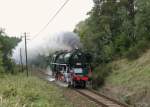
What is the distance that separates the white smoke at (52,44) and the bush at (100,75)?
1039 centimetres

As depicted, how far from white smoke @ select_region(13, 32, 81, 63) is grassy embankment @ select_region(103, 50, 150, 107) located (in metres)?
14.9

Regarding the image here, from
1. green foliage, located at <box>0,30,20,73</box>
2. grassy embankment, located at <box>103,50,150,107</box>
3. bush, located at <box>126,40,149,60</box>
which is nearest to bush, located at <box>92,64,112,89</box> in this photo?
grassy embankment, located at <box>103,50,150,107</box>

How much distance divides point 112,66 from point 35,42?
144 feet

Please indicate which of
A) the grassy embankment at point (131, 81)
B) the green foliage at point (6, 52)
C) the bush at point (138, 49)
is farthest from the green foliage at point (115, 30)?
the green foliage at point (6, 52)

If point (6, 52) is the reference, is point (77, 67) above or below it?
below

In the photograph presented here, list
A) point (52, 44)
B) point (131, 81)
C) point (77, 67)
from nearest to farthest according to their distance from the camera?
1. point (131, 81)
2. point (77, 67)
3. point (52, 44)

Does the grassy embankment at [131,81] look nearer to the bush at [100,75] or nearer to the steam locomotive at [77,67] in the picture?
the bush at [100,75]

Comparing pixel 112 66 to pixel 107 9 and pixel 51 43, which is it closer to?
pixel 107 9

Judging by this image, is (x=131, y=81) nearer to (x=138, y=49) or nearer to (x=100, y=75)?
(x=138, y=49)

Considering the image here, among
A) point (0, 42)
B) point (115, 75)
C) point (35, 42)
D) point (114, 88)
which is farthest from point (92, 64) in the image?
point (35, 42)

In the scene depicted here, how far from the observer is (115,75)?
34000 millimetres

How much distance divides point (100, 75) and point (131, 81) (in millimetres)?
7860

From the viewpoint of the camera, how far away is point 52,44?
6278 centimetres

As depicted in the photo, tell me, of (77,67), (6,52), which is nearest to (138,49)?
(77,67)
